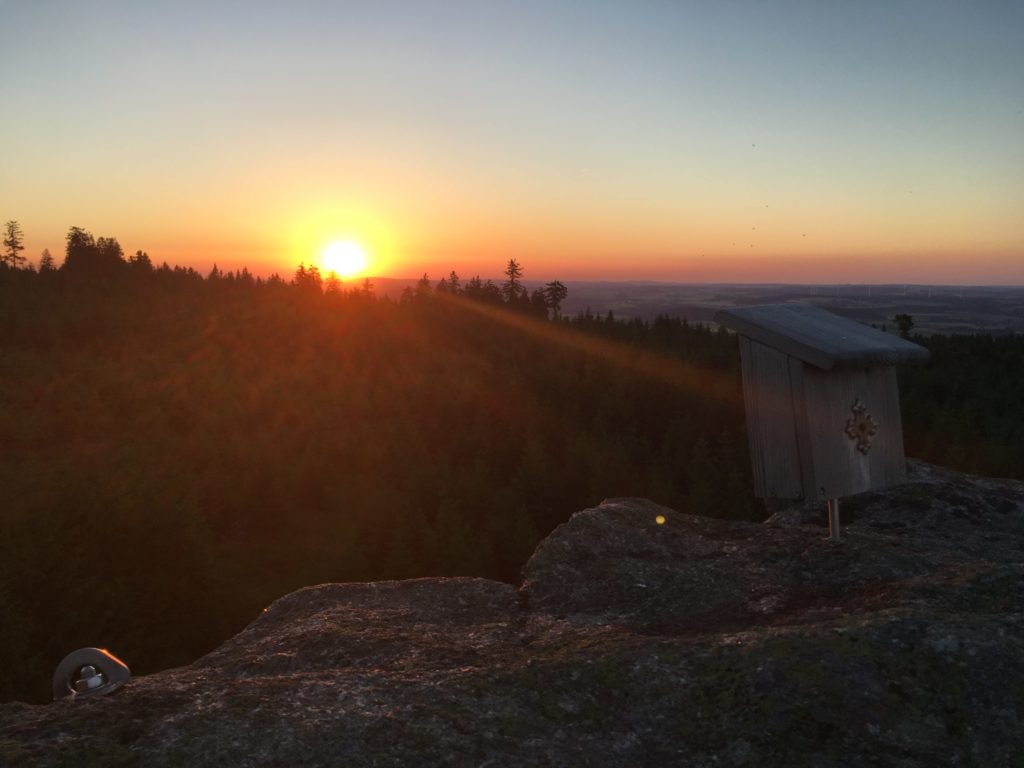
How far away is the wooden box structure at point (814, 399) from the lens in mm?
6445

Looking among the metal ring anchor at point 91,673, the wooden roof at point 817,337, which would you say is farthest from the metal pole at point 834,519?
the metal ring anchor at point 91,673

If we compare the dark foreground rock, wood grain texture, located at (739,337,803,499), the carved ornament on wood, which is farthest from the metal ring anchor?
the carved ornament on wood

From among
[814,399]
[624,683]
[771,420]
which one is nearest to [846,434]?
[814,399]

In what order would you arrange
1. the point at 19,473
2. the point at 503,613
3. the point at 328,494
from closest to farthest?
the point at 503,613 → the point at 19,473 → the point at 328,494

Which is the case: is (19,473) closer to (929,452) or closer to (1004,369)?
(929,452)

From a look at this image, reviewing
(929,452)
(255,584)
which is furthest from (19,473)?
(929,452)

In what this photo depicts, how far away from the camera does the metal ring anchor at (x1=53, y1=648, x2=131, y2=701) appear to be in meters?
4.18

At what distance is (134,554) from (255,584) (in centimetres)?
946

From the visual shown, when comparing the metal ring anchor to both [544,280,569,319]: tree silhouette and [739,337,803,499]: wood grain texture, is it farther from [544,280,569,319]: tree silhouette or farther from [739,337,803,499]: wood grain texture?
[544,280,569,319]: tree silhouette

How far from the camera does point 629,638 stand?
16.1 feet

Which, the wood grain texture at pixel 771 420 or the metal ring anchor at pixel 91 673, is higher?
the wood grain texture at pixel 771 420

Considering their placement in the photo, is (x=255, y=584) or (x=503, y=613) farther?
(x=255, y=584)

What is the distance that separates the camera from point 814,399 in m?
6.45

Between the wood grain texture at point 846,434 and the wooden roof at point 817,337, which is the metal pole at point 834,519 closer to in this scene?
the wood grain texture at point 846,434
